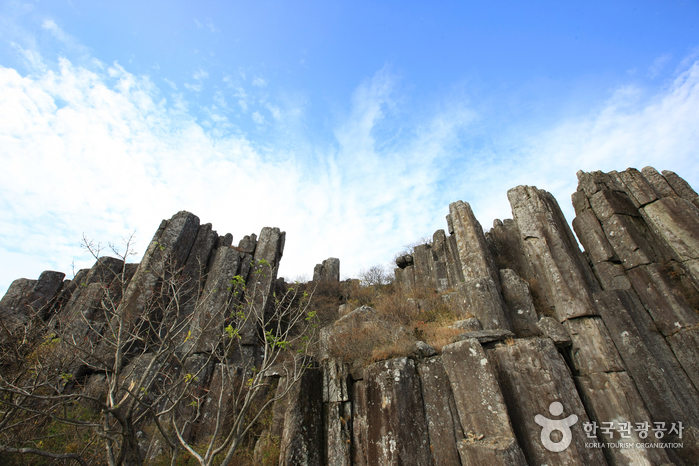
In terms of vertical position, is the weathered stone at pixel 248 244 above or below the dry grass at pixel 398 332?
above

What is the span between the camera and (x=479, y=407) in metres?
5.51

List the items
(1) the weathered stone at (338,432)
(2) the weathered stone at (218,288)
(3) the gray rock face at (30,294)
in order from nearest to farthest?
(1) the weathered stone at (338,432) < (2) the weathered stone at (218,288) < (3) the gray rock face at (30,294)

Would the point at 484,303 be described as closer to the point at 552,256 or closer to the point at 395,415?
the point at 552,256

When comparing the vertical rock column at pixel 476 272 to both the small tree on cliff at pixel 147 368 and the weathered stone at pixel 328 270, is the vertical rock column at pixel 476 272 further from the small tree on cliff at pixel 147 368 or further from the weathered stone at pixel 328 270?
the weathered stone at pixel 328 270

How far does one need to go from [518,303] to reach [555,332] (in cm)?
186

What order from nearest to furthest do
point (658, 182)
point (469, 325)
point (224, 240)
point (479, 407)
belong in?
1. point (479, 407)
2. point (469, 325)
3. point (658, 182)
4. point (224, 240)

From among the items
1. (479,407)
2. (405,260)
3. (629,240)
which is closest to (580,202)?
(629,240)

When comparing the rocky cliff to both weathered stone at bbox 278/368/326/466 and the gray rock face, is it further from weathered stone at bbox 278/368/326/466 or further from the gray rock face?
the gray rock face

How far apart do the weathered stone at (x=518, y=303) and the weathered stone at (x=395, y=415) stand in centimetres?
426

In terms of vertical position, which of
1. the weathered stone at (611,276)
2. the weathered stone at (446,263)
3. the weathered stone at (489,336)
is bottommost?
the weathered stone at (489,336)

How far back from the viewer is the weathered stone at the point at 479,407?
4.80 meters

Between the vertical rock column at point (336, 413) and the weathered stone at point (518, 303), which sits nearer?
the vertical rock column at point (336, 413)

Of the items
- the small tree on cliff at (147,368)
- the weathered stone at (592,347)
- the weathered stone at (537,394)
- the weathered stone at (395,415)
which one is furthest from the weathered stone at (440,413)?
the weathered stone at (592,347)

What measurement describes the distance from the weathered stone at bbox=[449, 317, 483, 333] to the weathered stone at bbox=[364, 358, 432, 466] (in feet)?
7.31
